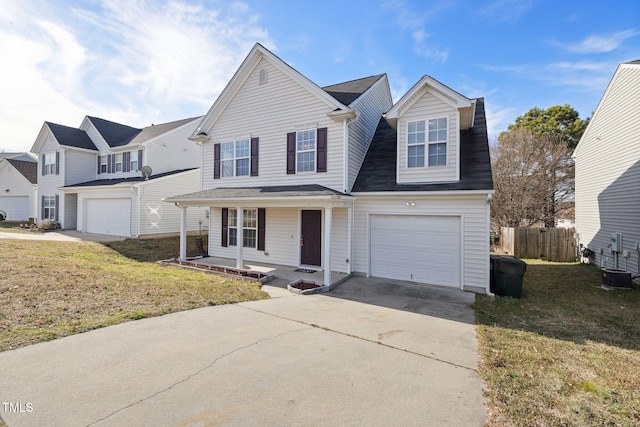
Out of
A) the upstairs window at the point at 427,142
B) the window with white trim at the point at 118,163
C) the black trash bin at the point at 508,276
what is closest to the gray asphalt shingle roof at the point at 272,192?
the upstairs window at the point at 427,142

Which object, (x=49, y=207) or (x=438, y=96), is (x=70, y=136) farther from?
(x=438, y=96)

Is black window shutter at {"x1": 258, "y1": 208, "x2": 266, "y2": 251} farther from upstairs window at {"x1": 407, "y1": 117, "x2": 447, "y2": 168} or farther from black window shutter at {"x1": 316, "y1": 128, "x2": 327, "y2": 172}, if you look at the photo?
upstairs window at {"x1": 407, "y1": 117, "x2": 447, "y2": 168}

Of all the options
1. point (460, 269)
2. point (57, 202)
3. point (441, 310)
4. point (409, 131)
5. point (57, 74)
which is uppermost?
point (57, 74)

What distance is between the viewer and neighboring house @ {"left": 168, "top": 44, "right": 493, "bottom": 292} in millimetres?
8750

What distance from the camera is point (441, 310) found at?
22.6 ft

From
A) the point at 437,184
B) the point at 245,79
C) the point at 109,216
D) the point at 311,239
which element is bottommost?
the point at 311,239

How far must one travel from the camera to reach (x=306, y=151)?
10812mm

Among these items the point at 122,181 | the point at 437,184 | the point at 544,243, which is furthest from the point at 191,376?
the point at 122,181

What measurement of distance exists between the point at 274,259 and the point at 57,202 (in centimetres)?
1974

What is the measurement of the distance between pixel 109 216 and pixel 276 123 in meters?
14.1

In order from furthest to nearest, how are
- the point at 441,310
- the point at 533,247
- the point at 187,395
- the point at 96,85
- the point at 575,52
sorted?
1. the point at 533,247
2. the point at 575,52
3. the point at 96,85
4. the point at 441,310
5. the point at 187,395

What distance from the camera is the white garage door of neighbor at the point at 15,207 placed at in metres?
25.4

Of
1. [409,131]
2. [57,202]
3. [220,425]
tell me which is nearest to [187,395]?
[220,425]

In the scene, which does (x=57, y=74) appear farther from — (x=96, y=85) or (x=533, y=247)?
(x=533, y=247)
